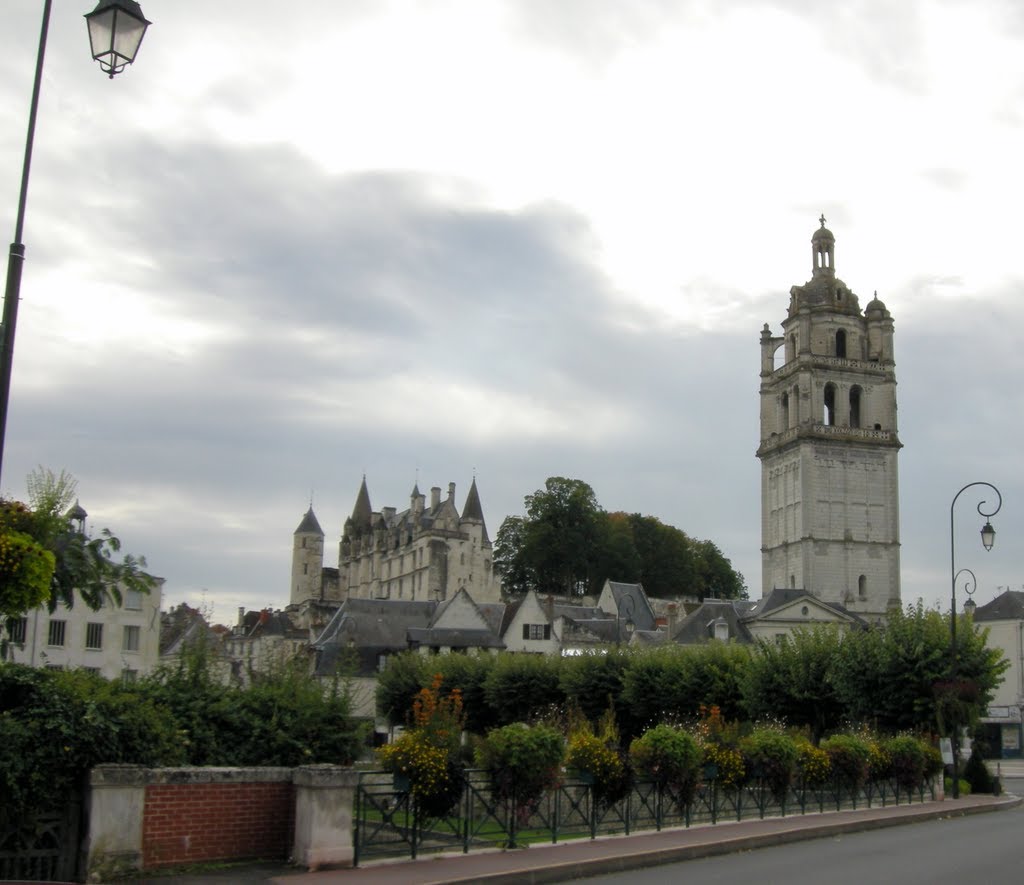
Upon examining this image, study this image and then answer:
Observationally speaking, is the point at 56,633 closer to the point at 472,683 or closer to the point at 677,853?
the point at 472,683

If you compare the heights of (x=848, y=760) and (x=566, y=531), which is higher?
(x=566, y=531)

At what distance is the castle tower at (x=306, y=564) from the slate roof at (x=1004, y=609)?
264 ft

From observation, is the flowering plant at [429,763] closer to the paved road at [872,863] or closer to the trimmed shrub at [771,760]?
the paved road at [872,863]

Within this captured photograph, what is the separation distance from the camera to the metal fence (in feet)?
45.0

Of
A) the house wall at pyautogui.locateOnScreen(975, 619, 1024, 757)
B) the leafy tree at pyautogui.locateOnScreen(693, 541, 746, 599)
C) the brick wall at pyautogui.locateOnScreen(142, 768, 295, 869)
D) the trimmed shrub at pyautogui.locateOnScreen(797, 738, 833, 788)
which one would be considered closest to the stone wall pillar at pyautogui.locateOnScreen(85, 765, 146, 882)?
the brick wall at pyautogui.locateOnScreen(142, 768, 295, 869)

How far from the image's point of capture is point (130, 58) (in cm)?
984

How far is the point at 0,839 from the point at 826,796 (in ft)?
56.7

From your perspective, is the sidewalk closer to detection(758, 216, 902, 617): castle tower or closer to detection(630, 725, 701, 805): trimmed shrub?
detection(630, 725, 701, 805): trimmed shrub

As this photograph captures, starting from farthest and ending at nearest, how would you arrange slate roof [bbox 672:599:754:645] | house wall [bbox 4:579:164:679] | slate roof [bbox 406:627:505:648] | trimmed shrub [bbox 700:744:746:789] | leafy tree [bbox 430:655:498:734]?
slate roof [bbox 672:599:754:645]
slate roof [bbox 406:627:505:648]
house wall [bbox 4:579:164:679]
leafy tree [bbox 430:655:498:734]
trimmed shrub [bbox 700:744:746:789]

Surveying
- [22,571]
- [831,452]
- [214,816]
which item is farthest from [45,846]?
[831,452]

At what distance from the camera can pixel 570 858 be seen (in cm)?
1427

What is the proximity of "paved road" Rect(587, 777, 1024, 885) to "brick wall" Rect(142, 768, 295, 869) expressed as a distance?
3.86 m

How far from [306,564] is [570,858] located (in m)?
122

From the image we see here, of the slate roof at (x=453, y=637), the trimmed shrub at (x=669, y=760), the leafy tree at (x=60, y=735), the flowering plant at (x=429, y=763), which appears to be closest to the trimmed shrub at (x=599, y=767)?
the trimmed shrub at (x=669, y=760)
